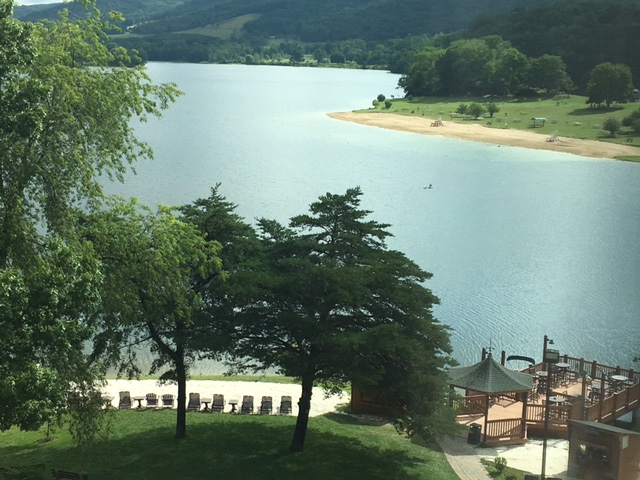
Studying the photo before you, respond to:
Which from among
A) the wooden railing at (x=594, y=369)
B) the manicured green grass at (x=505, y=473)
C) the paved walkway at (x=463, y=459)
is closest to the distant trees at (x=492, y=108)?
the wooden railing at (x=594, y=369)

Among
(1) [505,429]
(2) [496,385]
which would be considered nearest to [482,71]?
(2) [496,385]

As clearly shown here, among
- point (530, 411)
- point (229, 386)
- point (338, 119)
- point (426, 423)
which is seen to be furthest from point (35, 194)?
point (338, 119)

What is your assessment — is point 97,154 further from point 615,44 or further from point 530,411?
point 615,44

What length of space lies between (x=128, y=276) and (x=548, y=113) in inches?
3547

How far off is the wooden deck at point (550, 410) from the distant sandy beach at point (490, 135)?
196 feet

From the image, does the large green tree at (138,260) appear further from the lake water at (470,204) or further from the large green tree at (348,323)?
the lake water at (470,204)

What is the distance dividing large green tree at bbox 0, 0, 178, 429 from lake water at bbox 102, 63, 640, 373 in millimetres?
14776

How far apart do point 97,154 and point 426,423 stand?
8.93 meters

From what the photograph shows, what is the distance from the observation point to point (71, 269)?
11.6 meters

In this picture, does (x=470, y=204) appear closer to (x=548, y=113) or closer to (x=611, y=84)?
(x=611, y=84)

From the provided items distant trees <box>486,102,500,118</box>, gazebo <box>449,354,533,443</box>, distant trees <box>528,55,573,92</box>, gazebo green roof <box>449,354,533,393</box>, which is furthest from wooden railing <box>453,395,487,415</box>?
distant trees <box>486,102,500,118</box>

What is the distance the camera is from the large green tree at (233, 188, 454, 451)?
17844mm

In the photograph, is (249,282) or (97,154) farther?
(249,282)

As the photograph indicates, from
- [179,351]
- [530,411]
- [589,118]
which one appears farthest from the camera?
[589,118]
